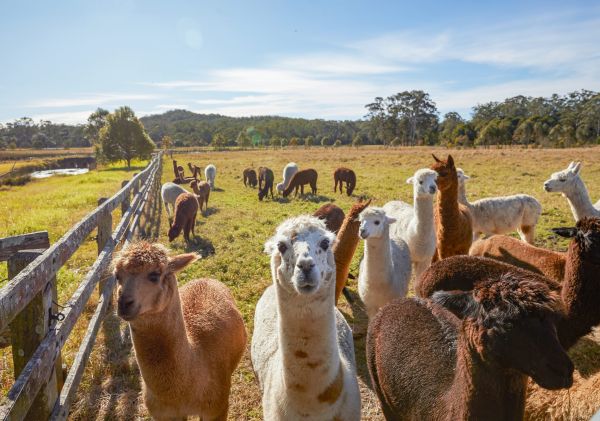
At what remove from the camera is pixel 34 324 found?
2445 millimetres

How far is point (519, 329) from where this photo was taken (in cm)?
180

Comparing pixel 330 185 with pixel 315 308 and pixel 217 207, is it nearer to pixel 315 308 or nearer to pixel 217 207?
pixel 217 207

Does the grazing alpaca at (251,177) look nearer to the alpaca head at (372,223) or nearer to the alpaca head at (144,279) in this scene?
the alpaca head at (372,223)

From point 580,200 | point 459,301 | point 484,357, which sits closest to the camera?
point 484,357

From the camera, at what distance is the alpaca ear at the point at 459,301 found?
2074 mm

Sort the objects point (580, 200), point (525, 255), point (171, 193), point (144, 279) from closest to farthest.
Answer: point (144, 279)
point (525, 255)
point (580, 200)
point (171, 193)

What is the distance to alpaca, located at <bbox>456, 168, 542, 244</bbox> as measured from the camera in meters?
8.28

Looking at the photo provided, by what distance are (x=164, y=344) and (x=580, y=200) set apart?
23.7 feet

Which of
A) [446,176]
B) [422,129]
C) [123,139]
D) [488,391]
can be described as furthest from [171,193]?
[422,129]

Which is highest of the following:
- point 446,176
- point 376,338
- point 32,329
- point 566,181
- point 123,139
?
point 123,139

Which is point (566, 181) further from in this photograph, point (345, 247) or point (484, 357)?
point (484, 357)

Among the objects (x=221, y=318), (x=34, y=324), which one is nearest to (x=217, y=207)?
(x=221, y=318)

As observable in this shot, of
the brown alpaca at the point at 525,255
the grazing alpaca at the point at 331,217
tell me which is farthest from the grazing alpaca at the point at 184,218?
the brown alpaca at the point at 525,255

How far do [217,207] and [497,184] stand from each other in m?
12.8
